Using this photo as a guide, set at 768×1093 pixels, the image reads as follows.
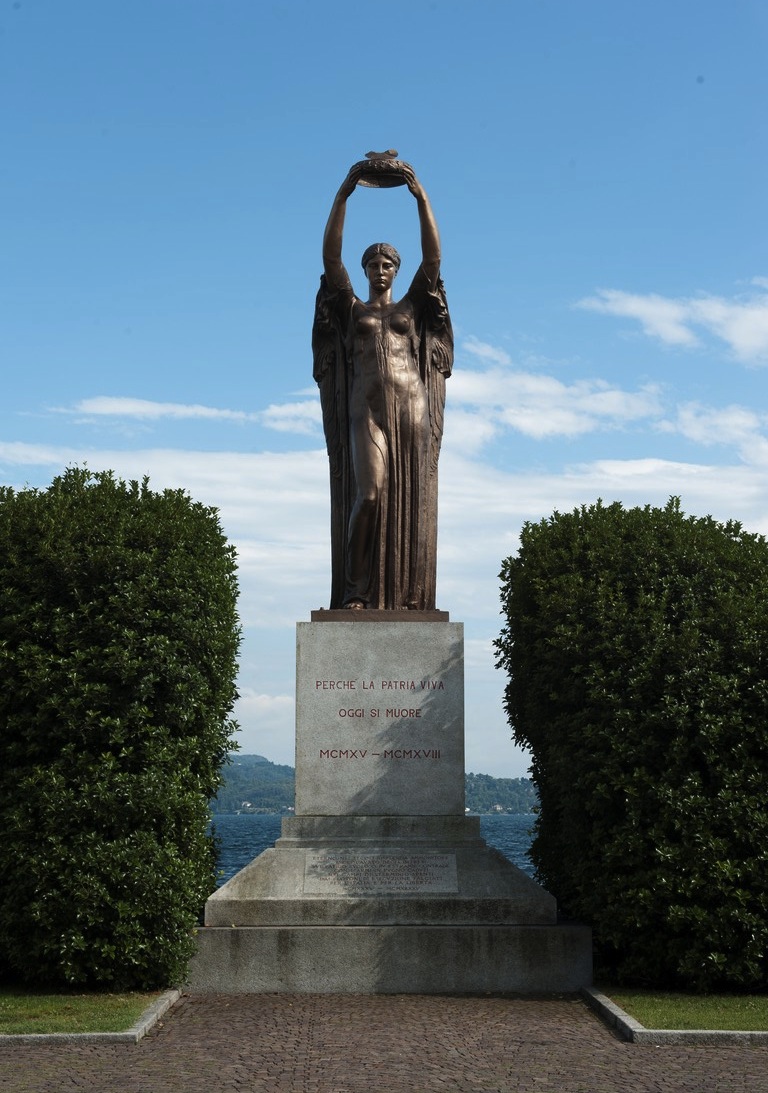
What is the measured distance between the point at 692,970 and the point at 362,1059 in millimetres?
3160

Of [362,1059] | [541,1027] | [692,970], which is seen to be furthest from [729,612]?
[362,1059]

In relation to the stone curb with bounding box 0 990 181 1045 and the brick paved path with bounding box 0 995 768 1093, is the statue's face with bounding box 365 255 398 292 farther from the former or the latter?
the stone curb with bounding box 0 990 181 1045

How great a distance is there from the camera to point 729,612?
34.2 feet

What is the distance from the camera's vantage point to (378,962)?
9.89 metres

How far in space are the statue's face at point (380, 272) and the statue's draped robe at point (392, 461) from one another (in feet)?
0.87

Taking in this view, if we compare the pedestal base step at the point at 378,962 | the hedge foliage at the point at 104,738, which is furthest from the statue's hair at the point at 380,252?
the pedestal base step at the point at 378,962

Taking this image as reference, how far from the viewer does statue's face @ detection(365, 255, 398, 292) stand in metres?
11.9

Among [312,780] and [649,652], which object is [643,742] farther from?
[312,780]

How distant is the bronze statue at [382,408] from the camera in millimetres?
11586

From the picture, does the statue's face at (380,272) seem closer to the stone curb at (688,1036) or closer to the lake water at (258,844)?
the lake water at (258,844)

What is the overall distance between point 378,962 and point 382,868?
0.80 metres

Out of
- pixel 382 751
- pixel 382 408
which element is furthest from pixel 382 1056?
pixel 382 408

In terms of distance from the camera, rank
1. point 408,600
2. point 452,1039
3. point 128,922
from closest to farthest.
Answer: point 452,1039, point 128,922, point 408,600

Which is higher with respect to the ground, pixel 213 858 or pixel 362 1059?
pixel 213 858
